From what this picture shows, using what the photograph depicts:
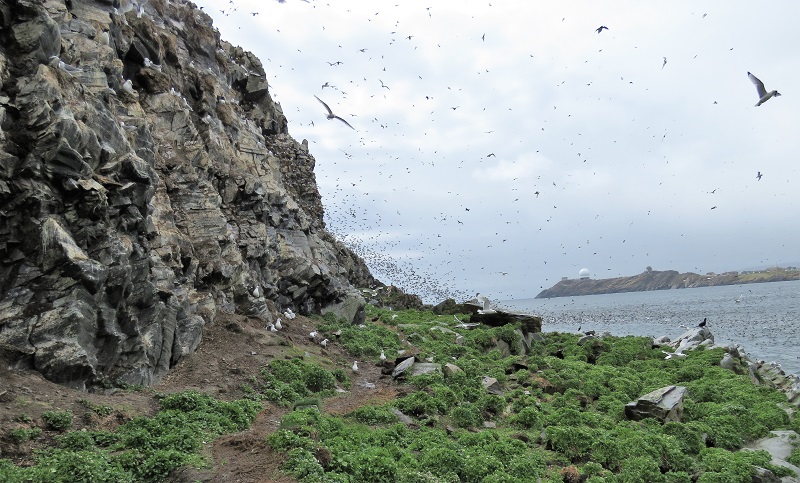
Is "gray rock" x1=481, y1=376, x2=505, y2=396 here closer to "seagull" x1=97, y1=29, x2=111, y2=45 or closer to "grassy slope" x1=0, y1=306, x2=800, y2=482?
"grassy slope" x1=0, y1=306, x2=800, y2=482

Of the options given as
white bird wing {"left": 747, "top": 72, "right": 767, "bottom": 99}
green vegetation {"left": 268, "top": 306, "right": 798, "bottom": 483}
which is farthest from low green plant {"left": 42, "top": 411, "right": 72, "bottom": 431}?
white bird wing {"left": 747, "top": 72, "right": 767, "bottom": 99}

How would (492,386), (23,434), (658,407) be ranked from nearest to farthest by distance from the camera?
(23,434), (658,407), (492,386)

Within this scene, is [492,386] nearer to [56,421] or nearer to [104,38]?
[56,421]

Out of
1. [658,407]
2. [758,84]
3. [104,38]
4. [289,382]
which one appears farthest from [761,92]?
[104,38]

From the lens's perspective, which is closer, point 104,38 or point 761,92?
point 761,92

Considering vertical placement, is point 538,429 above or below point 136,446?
below

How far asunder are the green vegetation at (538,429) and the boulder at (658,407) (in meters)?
0.48

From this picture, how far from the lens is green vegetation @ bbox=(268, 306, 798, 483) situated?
1057cm

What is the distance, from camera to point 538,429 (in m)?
15.5

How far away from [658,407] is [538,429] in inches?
194

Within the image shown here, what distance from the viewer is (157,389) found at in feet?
44.3

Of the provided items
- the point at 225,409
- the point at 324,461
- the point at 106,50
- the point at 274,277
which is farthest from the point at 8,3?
the point at 274,277

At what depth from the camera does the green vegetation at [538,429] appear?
34.7ft

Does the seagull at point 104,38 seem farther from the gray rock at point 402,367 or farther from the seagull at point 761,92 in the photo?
the seagull at point 761,92
